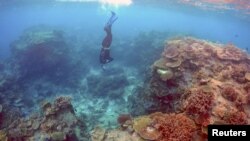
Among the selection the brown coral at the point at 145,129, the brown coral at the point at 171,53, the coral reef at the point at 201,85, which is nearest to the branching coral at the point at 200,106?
the coral reef at the point at 201,85

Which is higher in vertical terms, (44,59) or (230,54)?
(230,54)

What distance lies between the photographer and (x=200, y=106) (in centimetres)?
836

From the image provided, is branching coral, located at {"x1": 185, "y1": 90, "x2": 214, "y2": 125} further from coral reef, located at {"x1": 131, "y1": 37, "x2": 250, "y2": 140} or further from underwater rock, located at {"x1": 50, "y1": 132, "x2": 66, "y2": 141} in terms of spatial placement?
underwater rock, located at {"x1": 50, "y1": 132, "x2": 66, "y2": 141}

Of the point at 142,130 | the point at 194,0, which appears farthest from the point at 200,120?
the point at 194,0

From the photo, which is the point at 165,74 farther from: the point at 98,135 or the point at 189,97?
the point at 98,135

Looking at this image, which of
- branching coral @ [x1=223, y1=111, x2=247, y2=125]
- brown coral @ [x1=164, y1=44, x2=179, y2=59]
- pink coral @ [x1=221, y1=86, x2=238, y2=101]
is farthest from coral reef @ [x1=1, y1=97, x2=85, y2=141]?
pink coral @ [x1=221, y1=86, x2=238, y2=101]

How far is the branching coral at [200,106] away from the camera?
8178 mm

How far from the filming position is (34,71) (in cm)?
2250

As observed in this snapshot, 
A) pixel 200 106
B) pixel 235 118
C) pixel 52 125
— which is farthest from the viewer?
pixel 52 125

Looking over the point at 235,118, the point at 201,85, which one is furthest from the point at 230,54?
the point at 235,118

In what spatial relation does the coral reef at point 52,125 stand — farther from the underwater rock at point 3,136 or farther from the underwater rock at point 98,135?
the underwater rock at point 98,135

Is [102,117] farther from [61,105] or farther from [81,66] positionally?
[81,66]

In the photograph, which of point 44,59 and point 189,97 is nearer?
point 189,97

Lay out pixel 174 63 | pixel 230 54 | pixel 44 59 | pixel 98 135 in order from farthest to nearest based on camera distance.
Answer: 1. pixel 44 59
2. pixel 230 54
3. pixel 174 63
4. pixel 98 135
